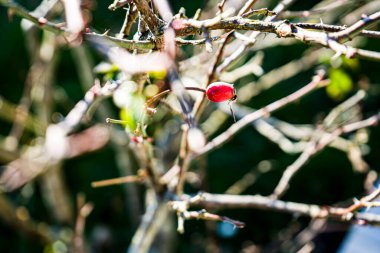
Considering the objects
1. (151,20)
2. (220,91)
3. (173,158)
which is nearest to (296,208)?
(220,91)

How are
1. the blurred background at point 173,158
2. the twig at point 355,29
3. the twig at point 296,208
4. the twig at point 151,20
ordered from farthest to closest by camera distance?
the blurred background at point 173,158 < the twig at point 296,208 < the twig at point 151,20 < the twig at point 355,29

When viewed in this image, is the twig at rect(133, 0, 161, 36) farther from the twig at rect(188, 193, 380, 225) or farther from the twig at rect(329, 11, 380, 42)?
the twig at rect(188, 193, 380, 225)

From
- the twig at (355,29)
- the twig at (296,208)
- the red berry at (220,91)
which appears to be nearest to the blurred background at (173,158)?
the twig at (296,208)

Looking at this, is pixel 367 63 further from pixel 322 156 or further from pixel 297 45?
pixel 322 156

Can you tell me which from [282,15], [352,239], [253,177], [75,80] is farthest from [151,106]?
[75,80]

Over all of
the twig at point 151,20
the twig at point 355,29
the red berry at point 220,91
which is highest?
the twig at point 151,20

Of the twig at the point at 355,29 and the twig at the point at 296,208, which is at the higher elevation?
the twig at the point at 355,29

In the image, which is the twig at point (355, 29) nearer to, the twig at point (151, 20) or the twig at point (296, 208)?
the twig at point (151, 20)

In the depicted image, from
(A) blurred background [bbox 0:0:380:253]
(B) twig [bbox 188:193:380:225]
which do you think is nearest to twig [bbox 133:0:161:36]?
(B) twig [bbox 188:193:380:225]

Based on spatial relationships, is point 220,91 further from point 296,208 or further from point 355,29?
point 296,208
